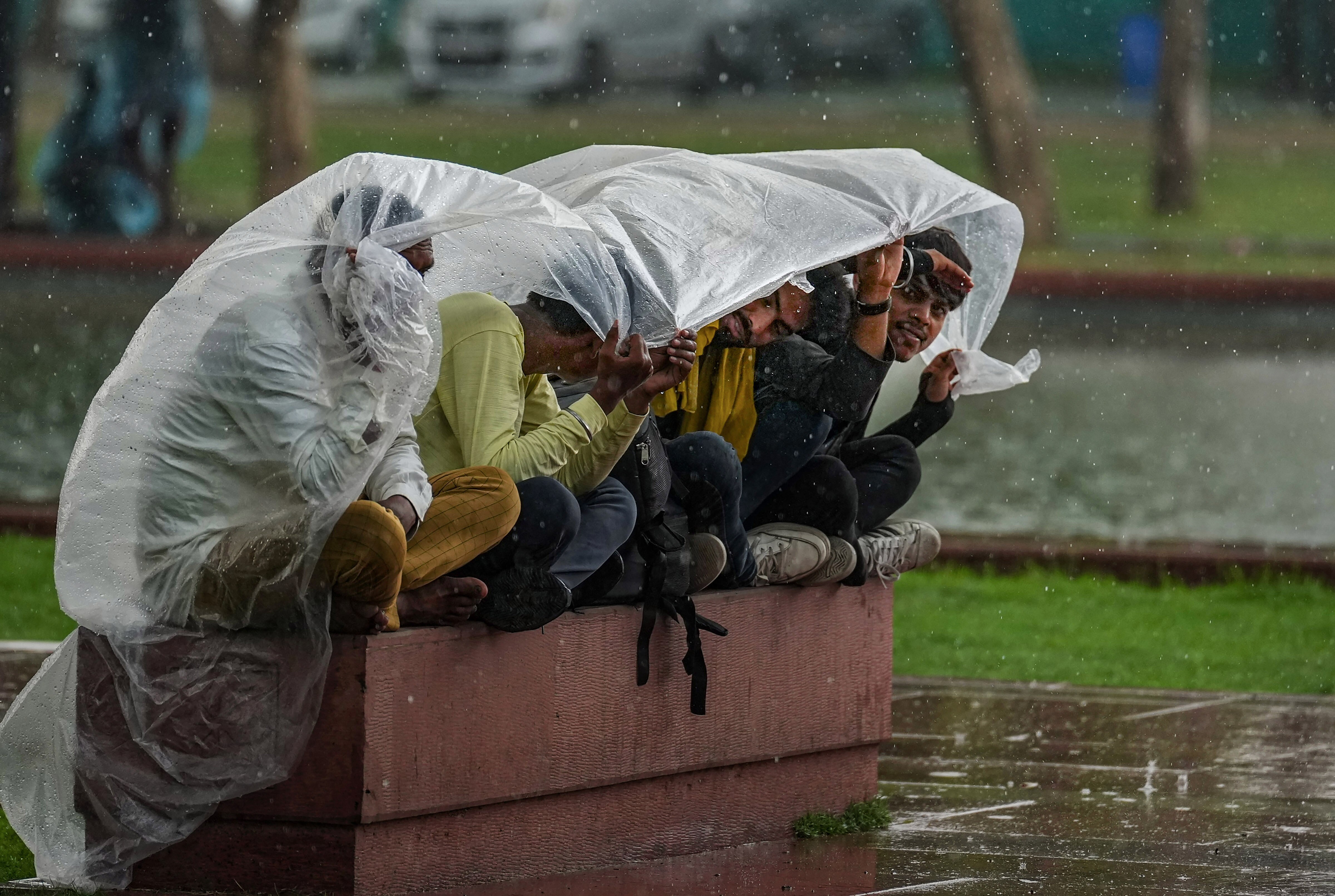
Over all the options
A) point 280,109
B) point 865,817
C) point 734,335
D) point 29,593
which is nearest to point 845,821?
point 865,817

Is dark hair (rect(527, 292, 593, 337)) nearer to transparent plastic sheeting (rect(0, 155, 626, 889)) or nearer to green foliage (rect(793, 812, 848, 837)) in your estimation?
transparent plastic sheeting (rect(0, 155, 626, 889))

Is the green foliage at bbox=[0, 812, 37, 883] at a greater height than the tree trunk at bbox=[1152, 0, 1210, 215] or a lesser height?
lesser

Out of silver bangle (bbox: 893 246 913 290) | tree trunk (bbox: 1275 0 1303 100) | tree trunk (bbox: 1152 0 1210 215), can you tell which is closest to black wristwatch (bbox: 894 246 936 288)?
silver bangle (bbox: 893 246 913 290)

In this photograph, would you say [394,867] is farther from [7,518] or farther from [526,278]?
[7,518]

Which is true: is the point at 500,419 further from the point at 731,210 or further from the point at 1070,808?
the point at 1070,808

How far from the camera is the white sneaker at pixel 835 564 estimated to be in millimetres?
5363

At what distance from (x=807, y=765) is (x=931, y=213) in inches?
54.8

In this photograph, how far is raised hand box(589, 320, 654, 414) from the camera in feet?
15.4

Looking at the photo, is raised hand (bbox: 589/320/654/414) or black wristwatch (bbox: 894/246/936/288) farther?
black wristwatch (bbox: 894/246/936/288)

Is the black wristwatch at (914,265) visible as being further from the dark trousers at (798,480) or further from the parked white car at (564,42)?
the parked white car at (564,42)

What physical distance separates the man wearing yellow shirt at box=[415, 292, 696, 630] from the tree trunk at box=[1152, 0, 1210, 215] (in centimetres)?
2150

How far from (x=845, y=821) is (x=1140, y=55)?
30.7 meters

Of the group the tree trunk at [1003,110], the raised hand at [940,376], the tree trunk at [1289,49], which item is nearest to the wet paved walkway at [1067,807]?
the raised hand at [940,376]

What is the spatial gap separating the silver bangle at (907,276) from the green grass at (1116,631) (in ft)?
9.45
